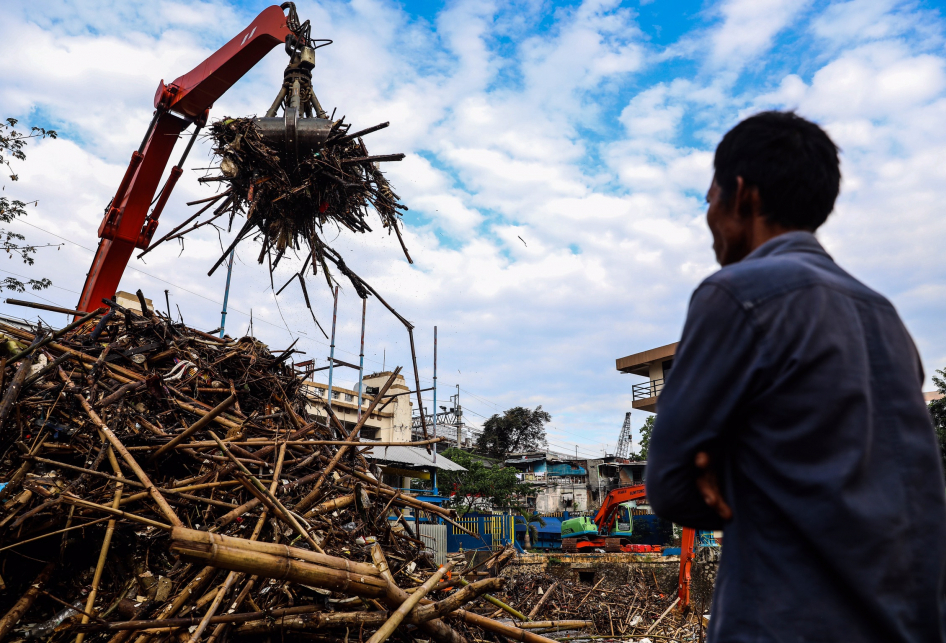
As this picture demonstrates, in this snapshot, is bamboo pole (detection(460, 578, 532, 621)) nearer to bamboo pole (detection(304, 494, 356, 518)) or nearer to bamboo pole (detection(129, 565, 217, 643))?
bamboo pole (detection(304, 494, 356, 518))

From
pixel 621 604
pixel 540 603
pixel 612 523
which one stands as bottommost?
pixel 621 604

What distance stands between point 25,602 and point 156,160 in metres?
5.41

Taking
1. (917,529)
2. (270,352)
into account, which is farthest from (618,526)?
(917,529)

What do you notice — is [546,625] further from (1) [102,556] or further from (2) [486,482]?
(2) [486,482]

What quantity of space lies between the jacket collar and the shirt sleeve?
159mm

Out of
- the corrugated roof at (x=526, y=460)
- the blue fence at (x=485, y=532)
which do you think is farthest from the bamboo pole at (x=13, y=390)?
the corrugated roof at (x=526, y=460)

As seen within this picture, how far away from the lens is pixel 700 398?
1041 mm

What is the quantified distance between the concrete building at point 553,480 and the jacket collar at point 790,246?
97.2 feet

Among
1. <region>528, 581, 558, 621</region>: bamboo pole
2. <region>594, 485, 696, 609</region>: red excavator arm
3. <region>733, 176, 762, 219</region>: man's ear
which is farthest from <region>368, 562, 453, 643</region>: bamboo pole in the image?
<region>594, 485, 696, 609</region>: red excavator arm

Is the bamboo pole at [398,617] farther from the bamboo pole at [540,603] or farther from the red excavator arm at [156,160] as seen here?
the red excavator arm at [156,160]

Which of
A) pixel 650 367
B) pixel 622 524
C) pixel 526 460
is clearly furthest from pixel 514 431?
pixel 622 524

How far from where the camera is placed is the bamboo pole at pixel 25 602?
2.86 metres

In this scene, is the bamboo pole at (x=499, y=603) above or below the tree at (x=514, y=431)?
below

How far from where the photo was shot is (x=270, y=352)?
5.66 meters
